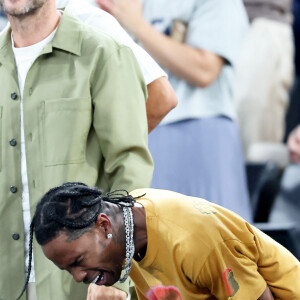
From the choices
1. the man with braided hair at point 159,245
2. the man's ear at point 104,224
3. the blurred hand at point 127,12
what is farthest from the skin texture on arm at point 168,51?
the man's ear at point 104,224

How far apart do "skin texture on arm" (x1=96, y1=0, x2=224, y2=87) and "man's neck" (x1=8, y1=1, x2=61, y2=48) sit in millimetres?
879

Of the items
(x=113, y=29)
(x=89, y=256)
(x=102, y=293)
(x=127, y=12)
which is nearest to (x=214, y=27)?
(x=127, y=12)

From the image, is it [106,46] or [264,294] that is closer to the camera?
[264,294]

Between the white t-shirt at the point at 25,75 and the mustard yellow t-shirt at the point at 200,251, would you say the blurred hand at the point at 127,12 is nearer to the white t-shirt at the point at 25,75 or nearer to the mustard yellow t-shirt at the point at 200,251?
the white t-shirt at the point at 25,75

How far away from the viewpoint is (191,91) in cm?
389

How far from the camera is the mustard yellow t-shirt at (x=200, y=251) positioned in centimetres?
259

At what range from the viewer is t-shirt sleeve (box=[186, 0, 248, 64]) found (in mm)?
3814

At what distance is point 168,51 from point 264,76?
3.96 feet

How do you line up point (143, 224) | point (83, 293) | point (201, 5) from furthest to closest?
point (201, 5)
point (83, 293)
point (143, 224)

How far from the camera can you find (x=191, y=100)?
3.88 m

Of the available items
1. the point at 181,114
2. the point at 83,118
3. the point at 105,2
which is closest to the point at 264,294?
the point at 83,118

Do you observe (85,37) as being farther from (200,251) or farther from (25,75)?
(200,251)

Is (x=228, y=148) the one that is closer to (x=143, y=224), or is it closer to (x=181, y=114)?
(x=181, y=114)

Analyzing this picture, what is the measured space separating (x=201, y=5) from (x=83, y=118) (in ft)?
3.72
